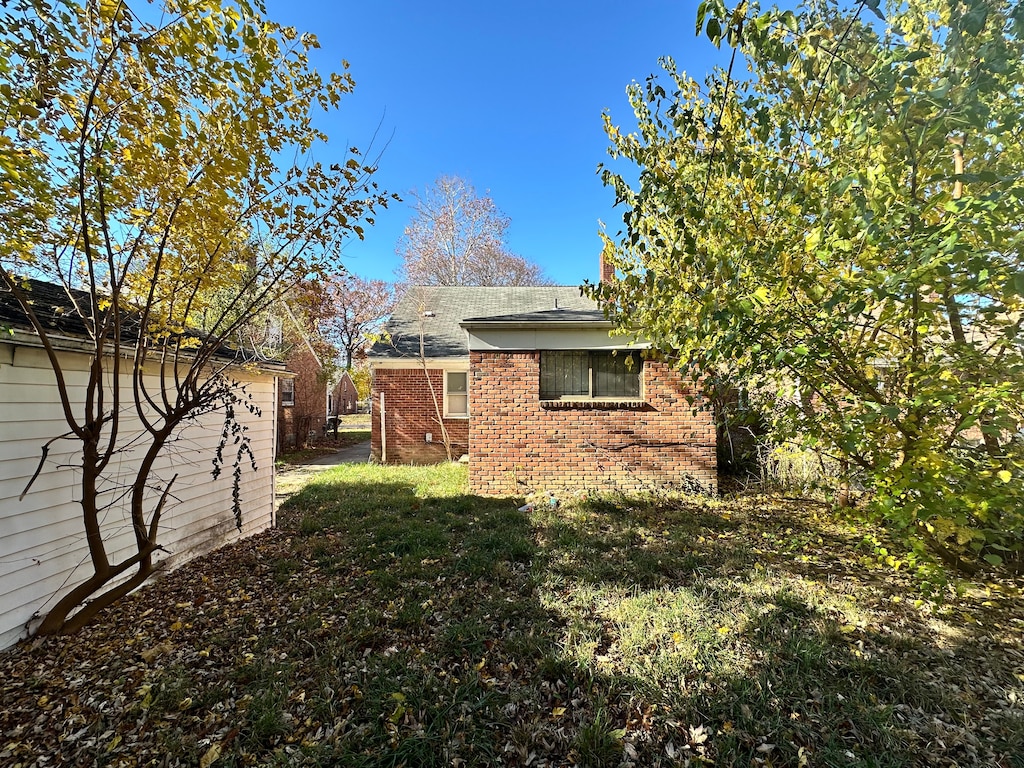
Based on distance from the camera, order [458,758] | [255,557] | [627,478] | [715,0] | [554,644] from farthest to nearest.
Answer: [627,478] < [255,557] < [554,644] < [458,758] < [715,0]

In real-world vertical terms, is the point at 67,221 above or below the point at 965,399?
above

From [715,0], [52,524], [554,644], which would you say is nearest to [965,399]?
[715,0]

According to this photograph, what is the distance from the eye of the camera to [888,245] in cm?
263

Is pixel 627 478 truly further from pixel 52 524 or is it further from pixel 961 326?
pixel 52 524

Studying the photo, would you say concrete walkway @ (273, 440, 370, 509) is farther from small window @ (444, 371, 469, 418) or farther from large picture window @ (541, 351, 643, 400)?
large picture window @ (541, 351, 643, 400)

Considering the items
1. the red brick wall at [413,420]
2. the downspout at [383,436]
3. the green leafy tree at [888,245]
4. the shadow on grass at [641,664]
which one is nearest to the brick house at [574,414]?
the shadow on grass at [641,664]

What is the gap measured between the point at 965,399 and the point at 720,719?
2.64 m

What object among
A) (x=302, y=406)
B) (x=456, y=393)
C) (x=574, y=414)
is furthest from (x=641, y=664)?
(x=302, y=406)

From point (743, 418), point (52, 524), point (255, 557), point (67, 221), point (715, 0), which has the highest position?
point (715, 0)

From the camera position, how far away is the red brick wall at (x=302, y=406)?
14.8 m

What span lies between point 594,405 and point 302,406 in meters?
12.2

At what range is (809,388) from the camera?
3.80 metres

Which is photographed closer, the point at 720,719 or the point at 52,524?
the point at 720,719

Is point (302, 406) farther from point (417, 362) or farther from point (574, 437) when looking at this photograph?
point (574, 437)
